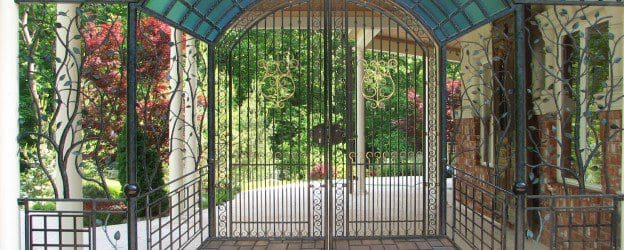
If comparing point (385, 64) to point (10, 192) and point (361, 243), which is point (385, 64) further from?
point (10, 192)

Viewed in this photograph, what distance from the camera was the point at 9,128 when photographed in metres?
3.54

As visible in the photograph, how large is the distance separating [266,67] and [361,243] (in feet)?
7.02

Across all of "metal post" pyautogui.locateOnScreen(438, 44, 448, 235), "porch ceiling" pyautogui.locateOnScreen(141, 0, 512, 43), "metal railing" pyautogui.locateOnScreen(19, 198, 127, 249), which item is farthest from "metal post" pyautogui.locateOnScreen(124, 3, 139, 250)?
"metal post" pyautogui.locateOnScreen(438, 44, 448, 235)

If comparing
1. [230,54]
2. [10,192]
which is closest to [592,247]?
[230,54]

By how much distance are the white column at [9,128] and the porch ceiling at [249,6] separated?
2.93 ft

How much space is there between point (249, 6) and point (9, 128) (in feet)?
8.64

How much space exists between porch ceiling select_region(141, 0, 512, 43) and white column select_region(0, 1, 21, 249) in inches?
35.1

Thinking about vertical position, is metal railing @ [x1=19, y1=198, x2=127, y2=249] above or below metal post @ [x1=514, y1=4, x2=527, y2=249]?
below

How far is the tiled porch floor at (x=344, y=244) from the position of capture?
5.26 meters

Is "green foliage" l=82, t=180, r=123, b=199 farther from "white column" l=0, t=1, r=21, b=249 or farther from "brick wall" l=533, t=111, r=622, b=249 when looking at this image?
"brick wall" l=533, t=111, r=622, b=249

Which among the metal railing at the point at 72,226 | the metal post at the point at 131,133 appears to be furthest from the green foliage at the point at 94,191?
the metal post at the point at 131,133

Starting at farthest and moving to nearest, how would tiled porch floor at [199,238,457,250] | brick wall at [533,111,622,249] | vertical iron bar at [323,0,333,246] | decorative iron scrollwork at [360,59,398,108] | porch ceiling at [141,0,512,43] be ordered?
decorative iron scrollwork at [360,59,398,108] < tiled porch floor at [199,238,457,250] < vertical iron bar at [323,0,333,246] < porch ceiling at [141,0,512,43] < brick wall at [533,111,622,249]

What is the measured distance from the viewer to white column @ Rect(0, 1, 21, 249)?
350 centimetres

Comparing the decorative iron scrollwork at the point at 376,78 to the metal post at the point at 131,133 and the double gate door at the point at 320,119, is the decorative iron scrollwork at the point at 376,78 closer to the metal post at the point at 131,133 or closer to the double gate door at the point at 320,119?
the double gate door at the point at 320,119
